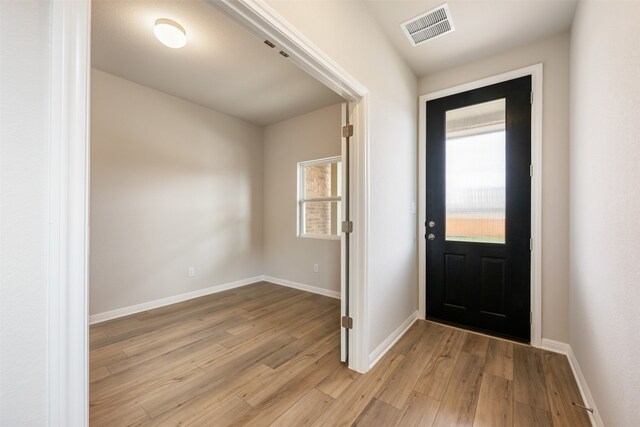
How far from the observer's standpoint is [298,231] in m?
4.14

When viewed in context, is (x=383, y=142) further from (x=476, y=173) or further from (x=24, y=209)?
(x=24, y=209)

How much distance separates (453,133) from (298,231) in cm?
258

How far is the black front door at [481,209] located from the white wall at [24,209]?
285 cm

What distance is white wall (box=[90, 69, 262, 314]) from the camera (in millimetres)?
2801

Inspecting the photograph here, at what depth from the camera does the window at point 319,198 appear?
3895 millimetres

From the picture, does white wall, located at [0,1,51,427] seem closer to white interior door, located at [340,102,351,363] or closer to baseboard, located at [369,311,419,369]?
white interior door, located at [340,102,351,363]

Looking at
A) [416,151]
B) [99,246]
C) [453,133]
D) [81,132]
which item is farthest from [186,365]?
[453,133]

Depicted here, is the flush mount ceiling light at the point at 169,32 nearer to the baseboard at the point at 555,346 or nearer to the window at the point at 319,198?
the window at the point at 319,198

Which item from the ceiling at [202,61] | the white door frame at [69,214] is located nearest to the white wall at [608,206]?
the white door frame at [69,214]

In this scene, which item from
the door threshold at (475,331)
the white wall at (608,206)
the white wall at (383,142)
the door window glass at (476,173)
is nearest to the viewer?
the white wall at (608,206)

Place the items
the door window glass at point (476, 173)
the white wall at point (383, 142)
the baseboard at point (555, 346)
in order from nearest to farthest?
the white wall at point (383, 142), the baseboard at point (555, 346), the door window glass at point (476, 173)

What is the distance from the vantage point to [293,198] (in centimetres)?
416

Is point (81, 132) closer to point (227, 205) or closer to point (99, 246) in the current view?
point (99, 246)

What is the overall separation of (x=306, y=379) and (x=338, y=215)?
93.3 inches
